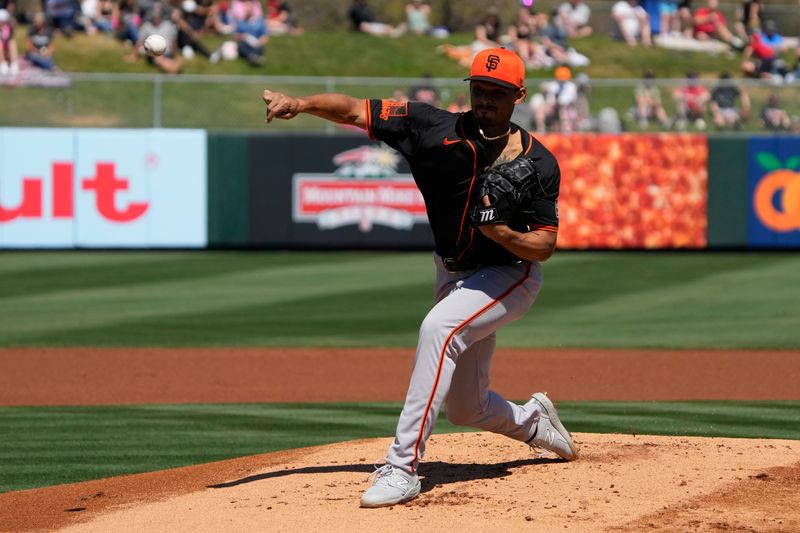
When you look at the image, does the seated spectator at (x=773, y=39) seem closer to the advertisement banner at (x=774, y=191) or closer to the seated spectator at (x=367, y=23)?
the advertisement banner at (x=774, y=191)

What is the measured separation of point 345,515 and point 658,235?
15.6 meters

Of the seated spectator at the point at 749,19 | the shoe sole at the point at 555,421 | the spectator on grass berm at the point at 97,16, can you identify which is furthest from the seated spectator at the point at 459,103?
the shoe sole at the point at 555,421

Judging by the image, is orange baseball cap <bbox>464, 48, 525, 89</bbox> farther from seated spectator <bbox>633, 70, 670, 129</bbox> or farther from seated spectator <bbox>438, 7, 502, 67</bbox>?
seated spectator <bbox>438, 7, 502, 67</bbox>

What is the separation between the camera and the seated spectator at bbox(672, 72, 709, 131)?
2050 centimetres

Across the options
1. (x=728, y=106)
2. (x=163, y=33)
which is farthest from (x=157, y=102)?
(x=728, y=106)

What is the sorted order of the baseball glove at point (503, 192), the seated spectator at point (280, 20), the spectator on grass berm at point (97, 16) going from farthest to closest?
the seated spectator at point (280, 20) < the spectator on grass berm at point (97, 16) < the baseball glove at point (503, 192)

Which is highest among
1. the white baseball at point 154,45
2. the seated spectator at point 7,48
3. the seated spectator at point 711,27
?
the seated spectator at point 711,27

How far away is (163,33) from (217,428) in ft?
51.2

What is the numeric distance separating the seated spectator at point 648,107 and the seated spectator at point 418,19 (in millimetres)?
8072

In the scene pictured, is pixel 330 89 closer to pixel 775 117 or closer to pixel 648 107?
pixel 648 107

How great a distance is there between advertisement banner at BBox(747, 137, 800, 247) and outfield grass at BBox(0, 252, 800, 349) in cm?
32

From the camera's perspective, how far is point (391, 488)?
230 inches

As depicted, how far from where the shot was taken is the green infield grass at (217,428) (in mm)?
7605

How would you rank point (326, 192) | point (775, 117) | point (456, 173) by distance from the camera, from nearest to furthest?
point (456, 173) < point (326, 192) < point (775, 117)
